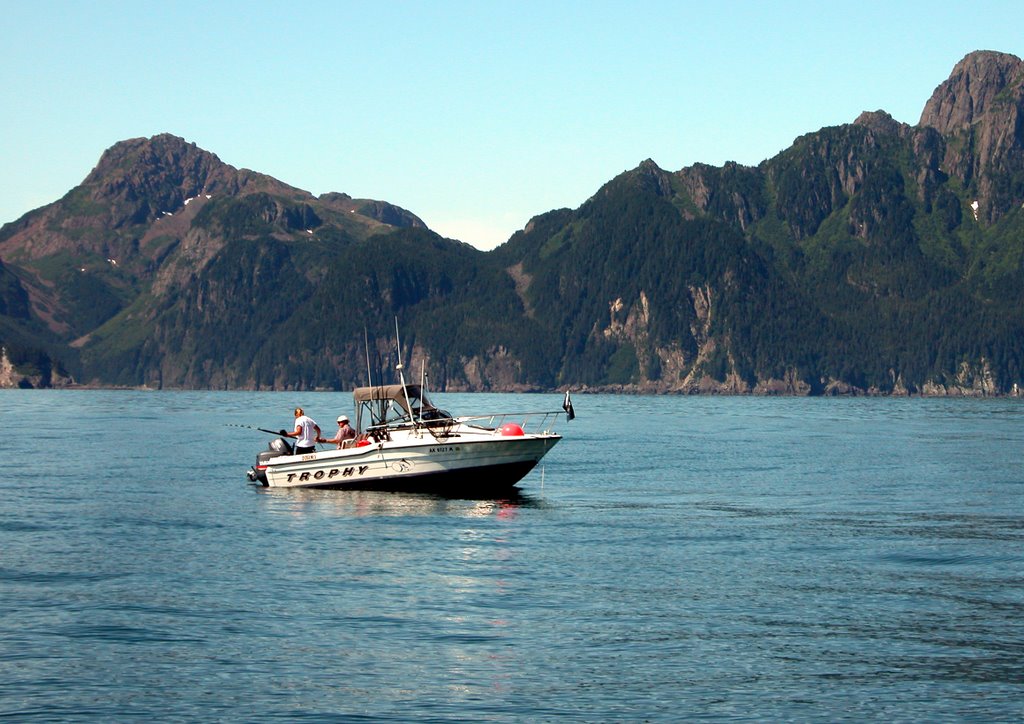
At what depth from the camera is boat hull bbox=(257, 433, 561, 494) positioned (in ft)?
Result: 190

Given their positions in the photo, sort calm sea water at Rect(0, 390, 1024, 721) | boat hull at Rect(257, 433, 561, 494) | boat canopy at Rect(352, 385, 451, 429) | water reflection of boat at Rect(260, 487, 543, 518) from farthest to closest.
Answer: boat canopy at Rect(352, 385, 451, 429) → boat hull at Rect(257, 433, 561, 494) → water reflection of boat at Rect(260, 487, 543, 518) → calm sea water at Rect(0, 390, 1024, 721)

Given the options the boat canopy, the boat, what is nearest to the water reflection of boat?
the boat

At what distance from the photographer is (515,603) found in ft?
108

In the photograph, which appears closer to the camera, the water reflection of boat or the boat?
the water reflection of boat

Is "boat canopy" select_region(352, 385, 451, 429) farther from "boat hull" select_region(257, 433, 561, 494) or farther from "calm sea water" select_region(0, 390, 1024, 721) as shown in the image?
"calm sea water" select_region(0, 390, 1024, 721)

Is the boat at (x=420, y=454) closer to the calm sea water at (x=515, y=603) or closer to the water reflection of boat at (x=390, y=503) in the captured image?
the water reflection of boat at (x=390, y=503)

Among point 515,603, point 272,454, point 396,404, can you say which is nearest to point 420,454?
point 396,404

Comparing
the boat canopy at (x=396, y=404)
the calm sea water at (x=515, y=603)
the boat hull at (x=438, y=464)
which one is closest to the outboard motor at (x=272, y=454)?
the calm sea water at (x=515, y=603)

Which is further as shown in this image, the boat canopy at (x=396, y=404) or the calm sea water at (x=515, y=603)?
the boat canopy at (x=396, y=404)

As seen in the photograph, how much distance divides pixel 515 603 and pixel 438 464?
82.7 feet

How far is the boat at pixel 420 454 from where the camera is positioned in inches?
2280

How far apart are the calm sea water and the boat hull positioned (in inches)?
43.6

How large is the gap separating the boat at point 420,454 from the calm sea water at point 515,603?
4.15 feet

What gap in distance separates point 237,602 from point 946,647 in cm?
1744
